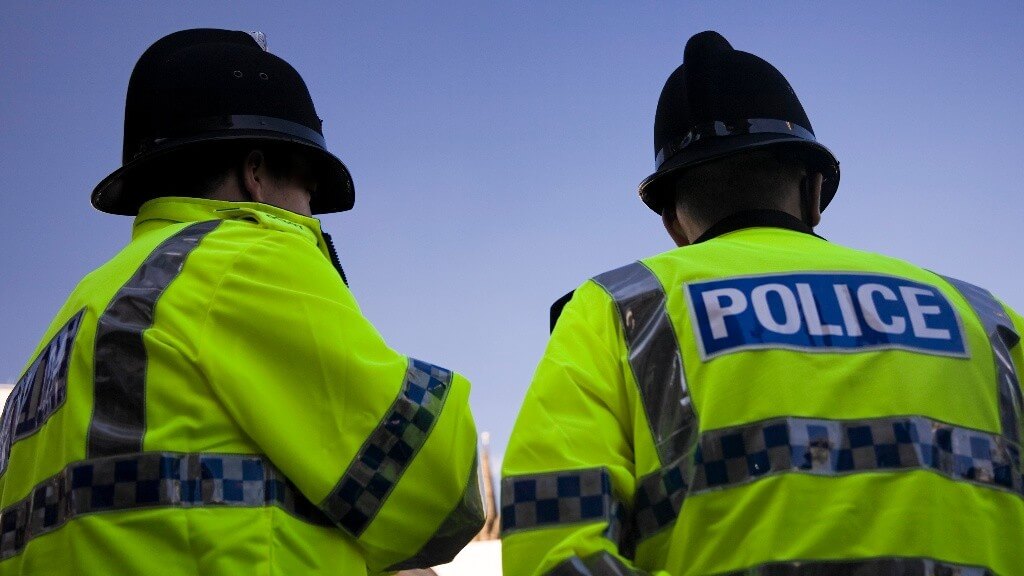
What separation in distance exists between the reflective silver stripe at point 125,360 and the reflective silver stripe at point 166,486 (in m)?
0.04

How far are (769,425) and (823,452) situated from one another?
12 centimetres

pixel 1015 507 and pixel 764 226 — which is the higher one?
pixel 764 226

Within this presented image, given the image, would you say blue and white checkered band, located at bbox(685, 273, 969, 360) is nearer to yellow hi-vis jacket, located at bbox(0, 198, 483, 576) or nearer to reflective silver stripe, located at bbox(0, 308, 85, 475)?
yellow hi-vis jacket, located at bbox(0, 198, 483, 576)

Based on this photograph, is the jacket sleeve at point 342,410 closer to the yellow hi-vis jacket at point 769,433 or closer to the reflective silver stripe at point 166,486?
the reflective silver stripe at point 166,486

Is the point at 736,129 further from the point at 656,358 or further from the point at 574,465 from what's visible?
the point at 574,465

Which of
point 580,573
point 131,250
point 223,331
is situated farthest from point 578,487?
point 131,250

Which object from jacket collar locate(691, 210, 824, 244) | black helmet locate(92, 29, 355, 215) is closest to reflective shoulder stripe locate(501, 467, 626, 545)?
jacket collar locate(691, 210, 824, 244)

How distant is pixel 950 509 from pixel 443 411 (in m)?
1.11

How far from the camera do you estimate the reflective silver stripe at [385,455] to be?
2586mm

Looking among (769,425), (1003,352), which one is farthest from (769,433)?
(1003,352)

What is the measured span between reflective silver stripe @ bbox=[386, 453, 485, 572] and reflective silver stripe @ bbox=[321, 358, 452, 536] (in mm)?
169

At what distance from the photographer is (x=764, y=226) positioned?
2.90 metres

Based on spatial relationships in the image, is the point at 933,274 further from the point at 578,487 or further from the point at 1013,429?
the point at 578,487

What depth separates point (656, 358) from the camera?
2.55 metres
